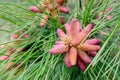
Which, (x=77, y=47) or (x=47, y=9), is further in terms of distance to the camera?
(x=47, y=9)

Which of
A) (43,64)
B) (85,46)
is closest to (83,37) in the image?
(85,46)

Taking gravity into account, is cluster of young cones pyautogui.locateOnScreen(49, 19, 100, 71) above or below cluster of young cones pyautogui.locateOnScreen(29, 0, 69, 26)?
below

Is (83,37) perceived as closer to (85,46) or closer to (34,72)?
(85,46)

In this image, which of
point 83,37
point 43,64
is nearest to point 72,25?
point 83,37

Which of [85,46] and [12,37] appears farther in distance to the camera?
[12,37]

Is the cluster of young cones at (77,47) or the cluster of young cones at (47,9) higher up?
the cluster of young cones at (47,9)

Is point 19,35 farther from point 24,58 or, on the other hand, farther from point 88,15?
point 88,15

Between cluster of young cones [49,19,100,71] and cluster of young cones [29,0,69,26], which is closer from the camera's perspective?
cluster of young cones [49,19,100,71]

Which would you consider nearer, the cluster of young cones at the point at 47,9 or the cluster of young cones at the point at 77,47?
the cluster of young cones at the point at 77,47
